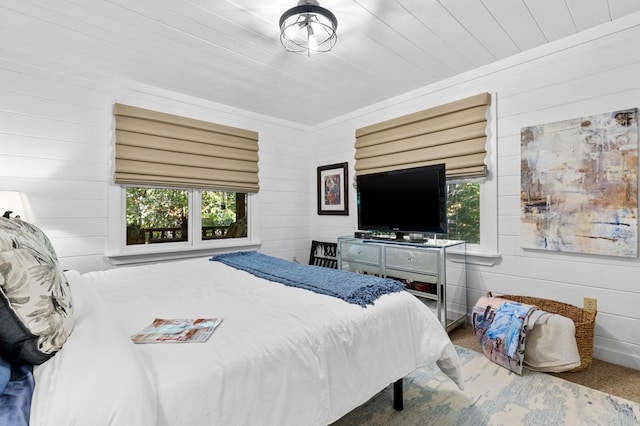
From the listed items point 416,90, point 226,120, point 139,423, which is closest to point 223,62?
point 226,120

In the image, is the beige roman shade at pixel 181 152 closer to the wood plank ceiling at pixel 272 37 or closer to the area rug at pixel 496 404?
the wood plank ceiling at pixel 272 37

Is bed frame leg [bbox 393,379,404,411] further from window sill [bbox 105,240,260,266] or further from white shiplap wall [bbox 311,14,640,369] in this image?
window sill [bbox 105,240,260,266]

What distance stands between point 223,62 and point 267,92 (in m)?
0.72

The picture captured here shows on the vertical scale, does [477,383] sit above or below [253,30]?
below

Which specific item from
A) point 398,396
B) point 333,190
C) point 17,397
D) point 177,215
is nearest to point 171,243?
point 177,215

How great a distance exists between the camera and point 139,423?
767 millimetres

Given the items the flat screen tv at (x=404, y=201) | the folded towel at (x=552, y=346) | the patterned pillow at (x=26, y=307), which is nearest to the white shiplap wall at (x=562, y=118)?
the folded towel at (x=552, y=346)

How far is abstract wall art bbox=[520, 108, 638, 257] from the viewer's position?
87.0 inches

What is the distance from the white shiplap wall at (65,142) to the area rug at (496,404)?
2.65m

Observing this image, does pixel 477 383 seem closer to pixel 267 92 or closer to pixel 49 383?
pixel 49 383

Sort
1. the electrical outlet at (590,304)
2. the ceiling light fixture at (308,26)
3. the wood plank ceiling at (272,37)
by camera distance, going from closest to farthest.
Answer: the ceiling light fixture at (308,26) < the wood plank ceiling at (272,37) < the electrical outlet at (590,304)

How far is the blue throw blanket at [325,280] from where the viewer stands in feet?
5.22

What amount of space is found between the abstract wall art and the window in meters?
3.00

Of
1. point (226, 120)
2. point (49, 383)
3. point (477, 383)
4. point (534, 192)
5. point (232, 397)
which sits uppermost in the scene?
point (226, 120)
